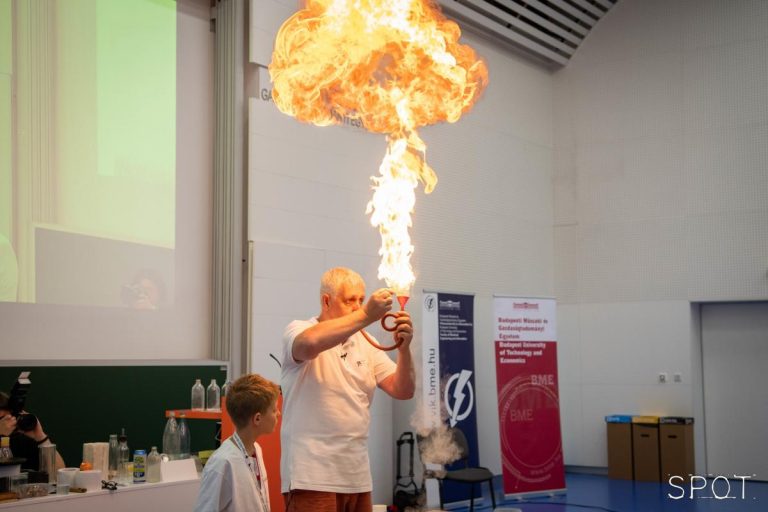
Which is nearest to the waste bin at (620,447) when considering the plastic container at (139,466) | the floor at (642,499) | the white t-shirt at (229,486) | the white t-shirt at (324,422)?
the floor at (642,499)

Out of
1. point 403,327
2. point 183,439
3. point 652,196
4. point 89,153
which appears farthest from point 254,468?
point 652,196

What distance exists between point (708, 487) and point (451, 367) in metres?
3.71

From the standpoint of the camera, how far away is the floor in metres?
9.01

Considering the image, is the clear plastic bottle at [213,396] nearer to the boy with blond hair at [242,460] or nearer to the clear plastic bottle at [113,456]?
the clear plastic bottle at [113,456]

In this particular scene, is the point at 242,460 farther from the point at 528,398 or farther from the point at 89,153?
the point at 528,398

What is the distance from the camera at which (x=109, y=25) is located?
273 inches

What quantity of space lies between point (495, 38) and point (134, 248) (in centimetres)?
594

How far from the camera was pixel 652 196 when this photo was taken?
11.5 m

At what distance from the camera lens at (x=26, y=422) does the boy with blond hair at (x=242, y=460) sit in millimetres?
2658

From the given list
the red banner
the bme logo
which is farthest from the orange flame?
the bme logo

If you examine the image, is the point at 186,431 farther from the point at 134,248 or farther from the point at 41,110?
the point at 41,110

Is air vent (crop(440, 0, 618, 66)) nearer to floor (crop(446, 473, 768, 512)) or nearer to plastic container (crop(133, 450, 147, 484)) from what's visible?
floor (crop(446, 473, 768, 512))

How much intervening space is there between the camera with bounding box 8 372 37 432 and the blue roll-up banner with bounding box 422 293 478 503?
3.95 meters

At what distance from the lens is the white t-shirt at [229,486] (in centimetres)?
328
